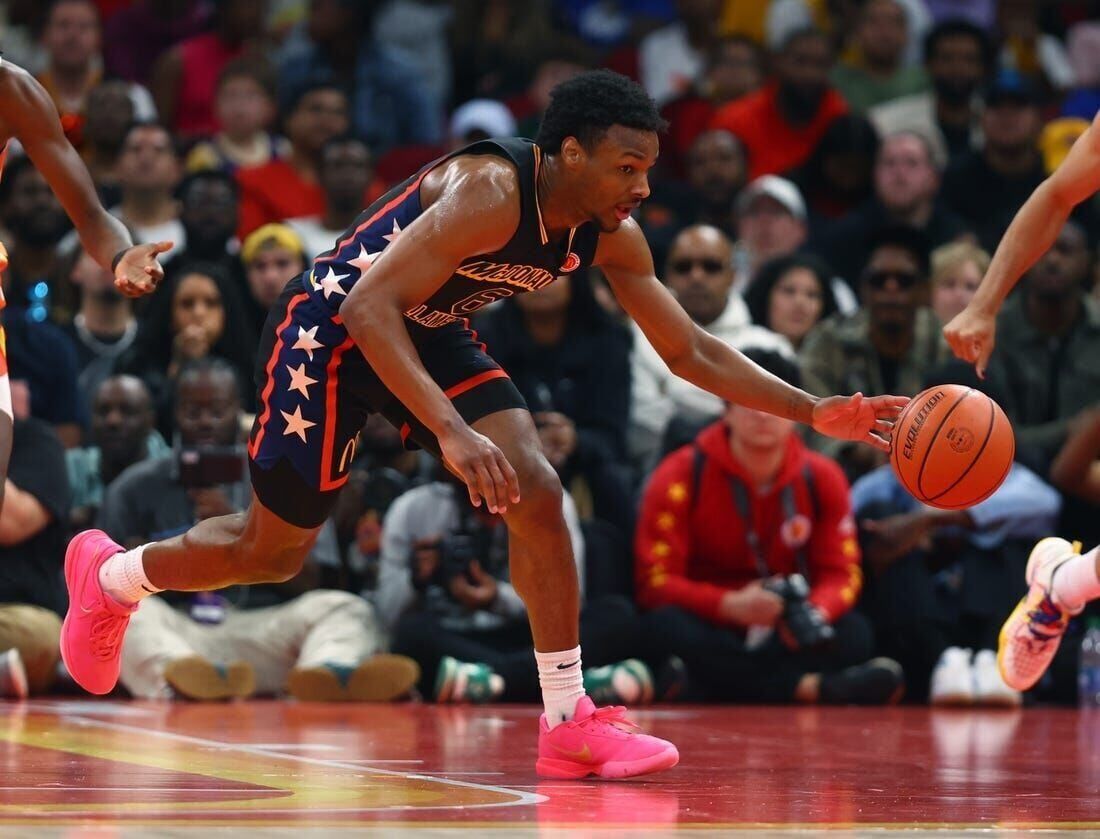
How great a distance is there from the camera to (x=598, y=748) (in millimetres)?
5359

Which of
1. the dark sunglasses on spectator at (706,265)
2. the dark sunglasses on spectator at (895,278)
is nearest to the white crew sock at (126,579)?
the dark sunglasses on spectator at (706,265)

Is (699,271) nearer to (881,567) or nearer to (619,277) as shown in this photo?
(881,567)

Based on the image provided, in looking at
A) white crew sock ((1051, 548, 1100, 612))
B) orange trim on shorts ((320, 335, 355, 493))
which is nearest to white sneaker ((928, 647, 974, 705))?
white crew sock ((1051, 548, 1100, 612))

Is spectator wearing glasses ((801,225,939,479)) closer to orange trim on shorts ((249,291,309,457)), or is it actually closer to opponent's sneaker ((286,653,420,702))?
opponent's sneaker ((286,653,420,702))

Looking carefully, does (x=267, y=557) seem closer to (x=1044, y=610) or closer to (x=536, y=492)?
(x=536, y=492)

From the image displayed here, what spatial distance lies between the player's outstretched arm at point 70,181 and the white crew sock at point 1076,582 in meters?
3.25

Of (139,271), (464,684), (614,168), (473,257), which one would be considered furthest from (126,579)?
(464,684)

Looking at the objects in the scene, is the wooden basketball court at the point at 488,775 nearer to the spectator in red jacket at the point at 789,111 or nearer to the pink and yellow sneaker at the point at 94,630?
the pink and yellow sneaker at the point at 94,630

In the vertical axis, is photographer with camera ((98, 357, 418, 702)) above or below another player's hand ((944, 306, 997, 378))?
below

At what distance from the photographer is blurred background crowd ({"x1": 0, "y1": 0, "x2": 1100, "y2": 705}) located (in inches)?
354

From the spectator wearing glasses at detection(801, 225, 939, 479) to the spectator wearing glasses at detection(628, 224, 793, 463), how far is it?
0.72 feet

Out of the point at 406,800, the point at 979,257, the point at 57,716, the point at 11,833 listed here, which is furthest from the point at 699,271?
the point at 11,833

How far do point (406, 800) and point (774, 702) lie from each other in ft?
15.5

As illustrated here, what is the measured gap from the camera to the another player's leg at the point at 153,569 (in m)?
5.75
